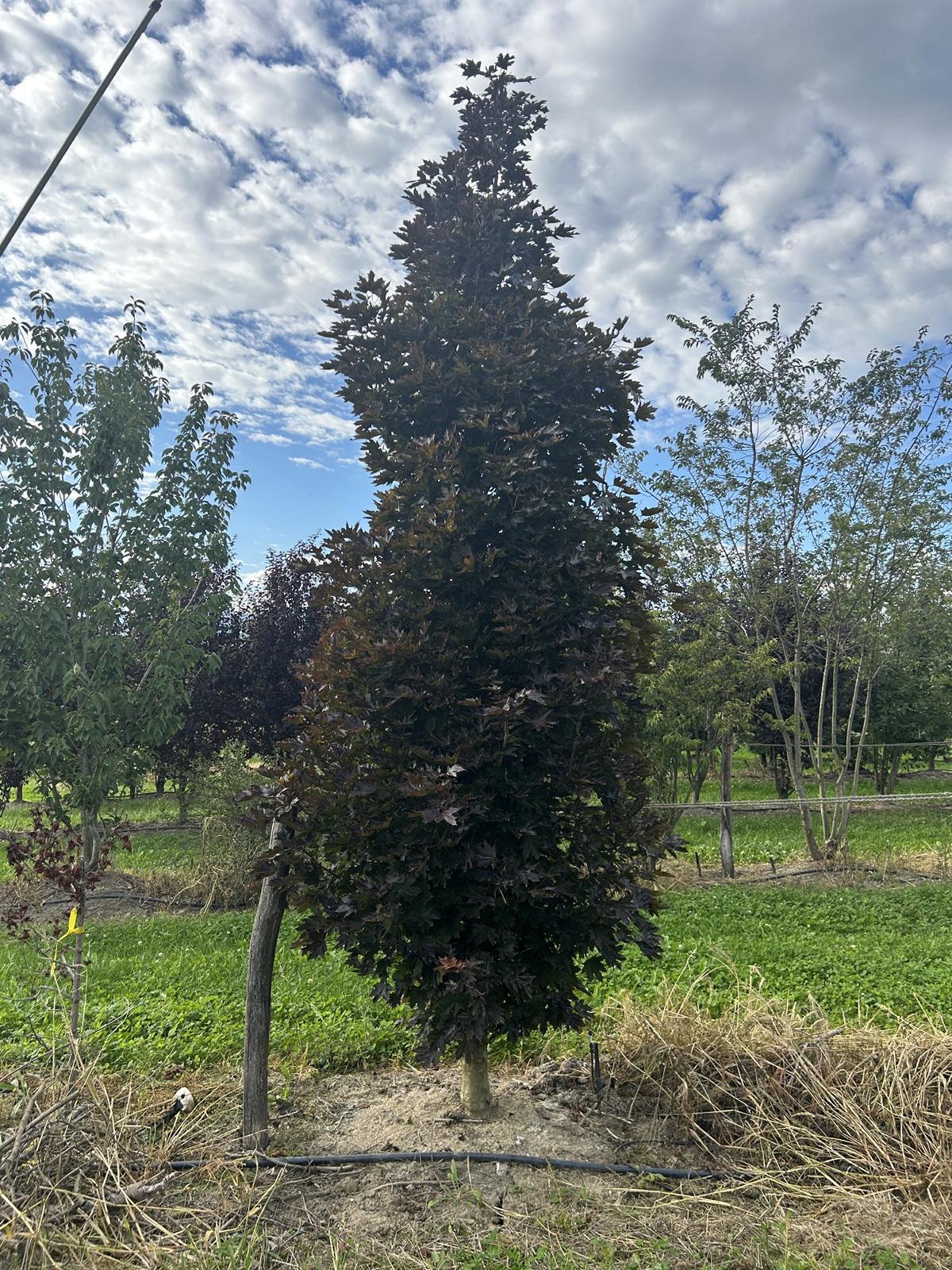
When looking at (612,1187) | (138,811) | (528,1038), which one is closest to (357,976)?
(528,1038)

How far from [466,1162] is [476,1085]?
1.19 feet

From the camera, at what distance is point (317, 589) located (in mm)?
3070

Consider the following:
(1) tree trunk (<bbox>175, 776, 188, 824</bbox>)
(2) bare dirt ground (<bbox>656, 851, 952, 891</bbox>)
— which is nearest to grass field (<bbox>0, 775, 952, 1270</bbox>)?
(2) bare dirt ground (<bbox>656, 851, 952, 891</bbox>)

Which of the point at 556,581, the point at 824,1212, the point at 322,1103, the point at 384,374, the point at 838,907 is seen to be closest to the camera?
the point at 824,1212

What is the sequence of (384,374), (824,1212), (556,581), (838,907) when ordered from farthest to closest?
(838,907), (384,374), (556,581), (824,1212)

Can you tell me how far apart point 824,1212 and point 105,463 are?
6.20 meters

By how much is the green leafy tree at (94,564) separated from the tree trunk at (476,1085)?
375 centimetres

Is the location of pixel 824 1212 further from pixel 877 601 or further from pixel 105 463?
pixel 877 601

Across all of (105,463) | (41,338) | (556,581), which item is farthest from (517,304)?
(41,338)

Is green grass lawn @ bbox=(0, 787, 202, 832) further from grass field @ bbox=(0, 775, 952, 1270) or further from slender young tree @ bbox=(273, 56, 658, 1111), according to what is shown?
slender young tree @ bbox=(273, 56, 658, 1111)

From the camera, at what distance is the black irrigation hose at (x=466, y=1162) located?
286 centimetres

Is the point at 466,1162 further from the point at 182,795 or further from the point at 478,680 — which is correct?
the point at 182,795

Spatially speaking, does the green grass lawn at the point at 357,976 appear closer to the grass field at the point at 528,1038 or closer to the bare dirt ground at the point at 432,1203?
the grass field at the point at 528,1038

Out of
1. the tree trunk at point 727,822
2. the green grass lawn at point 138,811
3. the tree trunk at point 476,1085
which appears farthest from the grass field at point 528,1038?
the green grass lawn at point 138,811
